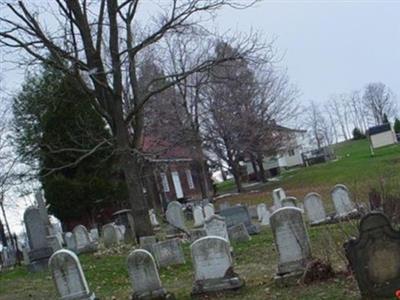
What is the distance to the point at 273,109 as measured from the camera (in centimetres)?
4675

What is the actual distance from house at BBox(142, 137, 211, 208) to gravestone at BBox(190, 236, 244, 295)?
27.9 metres

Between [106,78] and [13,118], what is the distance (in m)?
20.3

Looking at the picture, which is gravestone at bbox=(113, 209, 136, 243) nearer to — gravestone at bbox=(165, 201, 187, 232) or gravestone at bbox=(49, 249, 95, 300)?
gravestone at bbox=(165, 201, 187, 232)

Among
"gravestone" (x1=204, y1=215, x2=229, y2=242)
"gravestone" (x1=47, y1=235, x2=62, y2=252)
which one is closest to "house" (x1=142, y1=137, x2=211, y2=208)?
"gravestone" (x1=47, y1=235, x2=62, y2=252)

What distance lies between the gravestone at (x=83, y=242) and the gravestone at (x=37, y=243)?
6.01ft

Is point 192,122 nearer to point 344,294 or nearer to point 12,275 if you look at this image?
point 12,275

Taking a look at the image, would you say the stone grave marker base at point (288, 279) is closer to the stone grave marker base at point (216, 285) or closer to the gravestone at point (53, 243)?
the stone grave marker base at point (216, 285)

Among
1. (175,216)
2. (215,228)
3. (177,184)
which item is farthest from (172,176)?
(215,228)

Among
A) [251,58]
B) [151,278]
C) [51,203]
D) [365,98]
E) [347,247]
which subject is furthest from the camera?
[365,98]

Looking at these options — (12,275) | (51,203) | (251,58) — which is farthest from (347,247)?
(51,203)

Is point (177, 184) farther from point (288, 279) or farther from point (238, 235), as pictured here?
point (288, 279)

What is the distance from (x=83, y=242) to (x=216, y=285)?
42.7 feet

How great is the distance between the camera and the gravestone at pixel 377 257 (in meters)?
7.66

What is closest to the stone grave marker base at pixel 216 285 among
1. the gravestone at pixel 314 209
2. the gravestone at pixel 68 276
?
the gravestone at pixel 68 276
